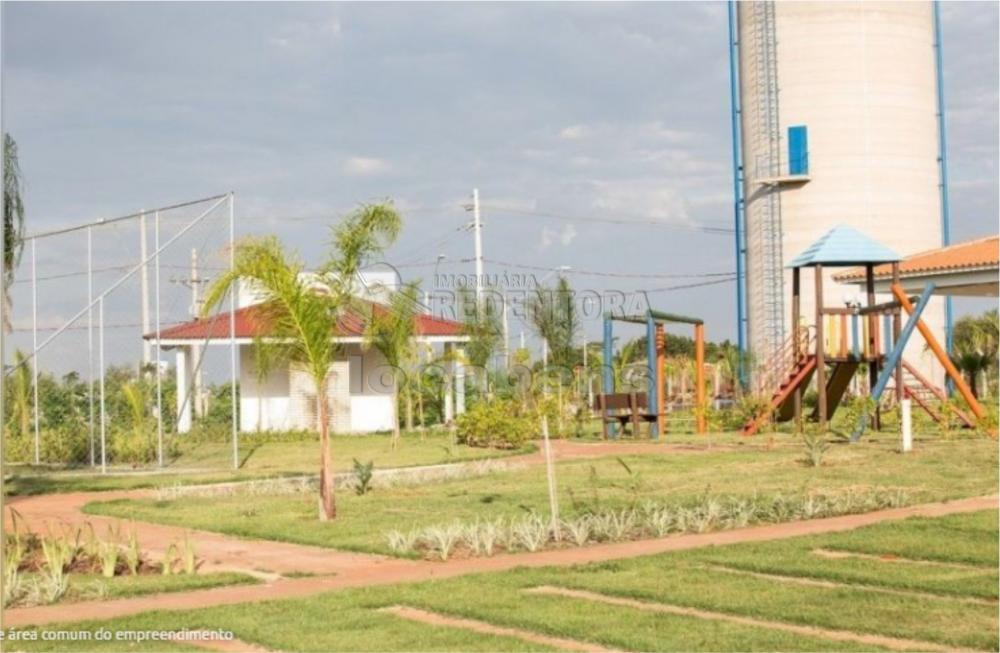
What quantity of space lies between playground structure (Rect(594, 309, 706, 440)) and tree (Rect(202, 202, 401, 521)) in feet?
50.2

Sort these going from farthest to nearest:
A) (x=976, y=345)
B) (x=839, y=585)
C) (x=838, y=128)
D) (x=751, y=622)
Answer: (x=976, y=345), (x=838, y=128), (x=839, y=585), (x=751, y=622)

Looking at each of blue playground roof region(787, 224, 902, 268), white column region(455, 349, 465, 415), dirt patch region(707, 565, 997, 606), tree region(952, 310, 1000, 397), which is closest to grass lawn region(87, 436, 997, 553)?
dirt patch region(707, 565, 997, 606)

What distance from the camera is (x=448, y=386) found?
133 feet

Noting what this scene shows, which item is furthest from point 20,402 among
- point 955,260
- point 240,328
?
point 955,260

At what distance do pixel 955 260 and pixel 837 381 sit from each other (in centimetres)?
373

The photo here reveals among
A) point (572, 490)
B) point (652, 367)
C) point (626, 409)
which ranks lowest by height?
point (572, 490)

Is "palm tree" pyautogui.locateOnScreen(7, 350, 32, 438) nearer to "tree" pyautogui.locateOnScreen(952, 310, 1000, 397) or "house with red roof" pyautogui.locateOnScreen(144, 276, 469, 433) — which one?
"house with red roof" pyautogui.locateOnScreen(144, 276, 469, 433)

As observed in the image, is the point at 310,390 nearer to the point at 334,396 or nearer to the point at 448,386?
the point at 334,396

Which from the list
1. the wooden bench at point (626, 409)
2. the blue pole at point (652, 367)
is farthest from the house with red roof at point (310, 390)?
the blue pole at point (652, 367)

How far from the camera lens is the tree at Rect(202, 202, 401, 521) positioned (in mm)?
15789

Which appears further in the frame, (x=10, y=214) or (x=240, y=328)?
(x=240, y=328)

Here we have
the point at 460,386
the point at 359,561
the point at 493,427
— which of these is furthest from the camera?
the point at 460,386

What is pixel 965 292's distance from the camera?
34688mm

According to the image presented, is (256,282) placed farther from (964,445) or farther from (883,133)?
(883,133)
